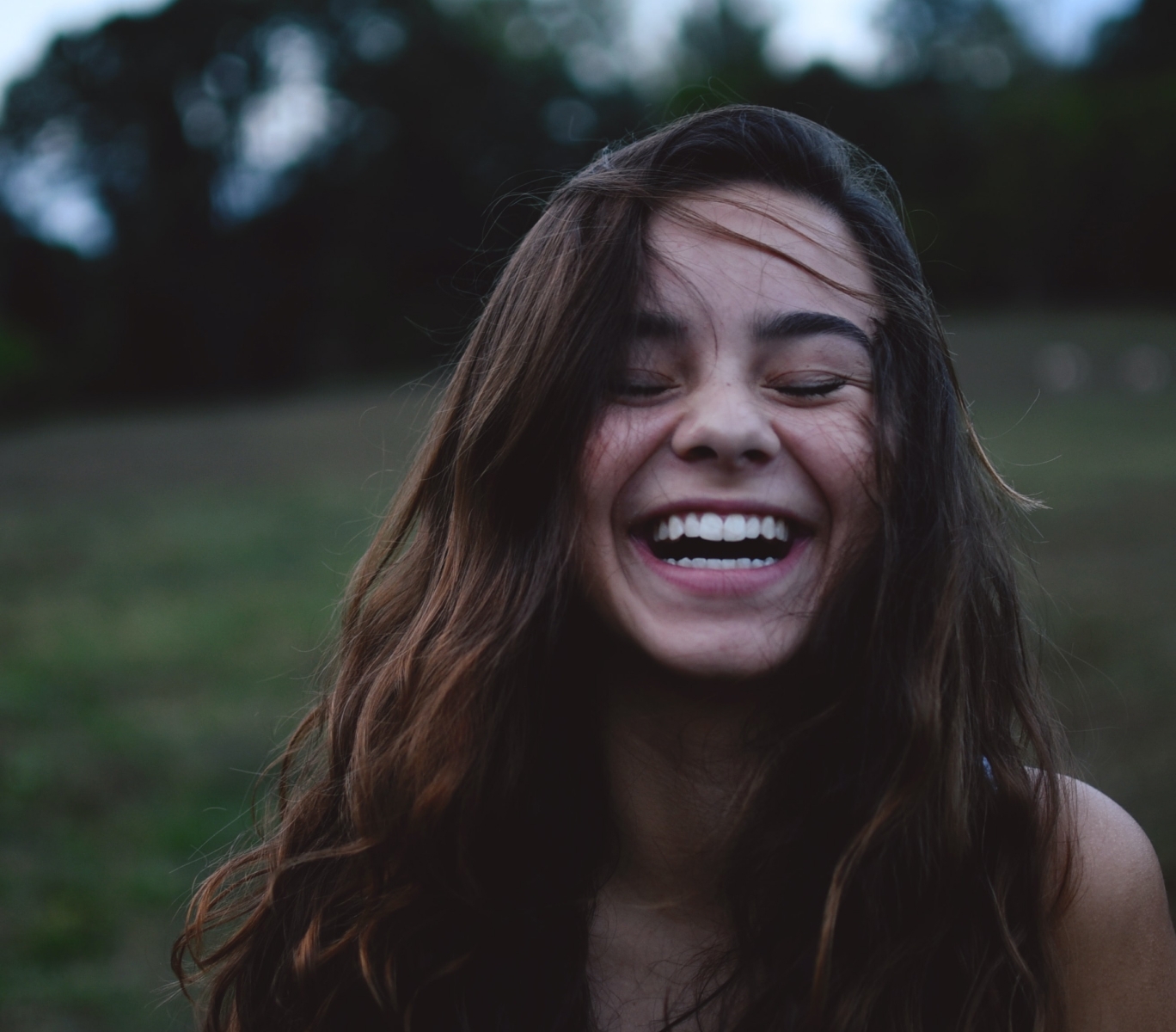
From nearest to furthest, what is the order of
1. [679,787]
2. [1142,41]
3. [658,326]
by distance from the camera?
[658,326] → [679,787] → [1142,41]

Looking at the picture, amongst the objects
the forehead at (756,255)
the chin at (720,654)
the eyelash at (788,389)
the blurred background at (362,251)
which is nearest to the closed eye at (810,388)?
the eyelash at (788,389)

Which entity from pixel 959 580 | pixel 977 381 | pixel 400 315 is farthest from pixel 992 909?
pixel 400 315

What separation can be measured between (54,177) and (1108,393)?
37.5 m

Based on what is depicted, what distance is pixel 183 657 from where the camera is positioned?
7.70 meters

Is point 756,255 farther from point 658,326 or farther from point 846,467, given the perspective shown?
point 846,467

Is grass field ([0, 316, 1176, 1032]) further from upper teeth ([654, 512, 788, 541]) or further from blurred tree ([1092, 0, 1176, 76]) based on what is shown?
blurred tree ([1092, 0, 1176, 76])

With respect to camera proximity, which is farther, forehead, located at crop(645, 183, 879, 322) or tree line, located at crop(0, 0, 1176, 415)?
tree line, located at crop(0, 0, 1176, 415)

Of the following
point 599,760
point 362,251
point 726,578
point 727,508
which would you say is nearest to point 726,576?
point 726,578

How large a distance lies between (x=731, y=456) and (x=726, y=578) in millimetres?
186

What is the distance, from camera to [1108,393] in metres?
25.4

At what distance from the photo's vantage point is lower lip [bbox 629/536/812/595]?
1.60m

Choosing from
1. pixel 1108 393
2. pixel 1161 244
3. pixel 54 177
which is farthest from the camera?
pixel 54 177

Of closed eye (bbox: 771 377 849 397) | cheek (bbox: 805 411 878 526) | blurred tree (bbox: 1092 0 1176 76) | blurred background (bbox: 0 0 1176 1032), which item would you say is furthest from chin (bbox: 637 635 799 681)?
blurred tree (bbox: 1092 0 1176 76)

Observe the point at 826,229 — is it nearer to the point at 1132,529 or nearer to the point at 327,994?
the point at 327,994
